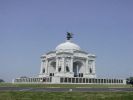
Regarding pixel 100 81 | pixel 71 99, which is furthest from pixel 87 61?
pixel 71 99

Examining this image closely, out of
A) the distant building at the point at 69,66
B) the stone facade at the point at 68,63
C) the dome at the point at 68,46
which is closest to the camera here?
the distant building at the point at 69,66

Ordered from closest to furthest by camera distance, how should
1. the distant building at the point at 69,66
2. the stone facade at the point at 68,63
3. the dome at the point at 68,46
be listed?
the distant building at the point at 69,66 < the stone facade at the point at 68,63 < the dome at the point at 68,46

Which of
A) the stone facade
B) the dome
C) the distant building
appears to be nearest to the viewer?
the distant building

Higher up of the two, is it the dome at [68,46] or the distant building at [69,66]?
the dome at [68,46]

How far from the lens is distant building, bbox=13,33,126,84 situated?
88.1 metres

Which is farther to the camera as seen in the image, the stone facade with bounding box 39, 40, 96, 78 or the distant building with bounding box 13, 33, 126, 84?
the stone facade with bounding box 39, 40, 96, 78

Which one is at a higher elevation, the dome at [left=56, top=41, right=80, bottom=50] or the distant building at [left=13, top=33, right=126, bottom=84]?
the dome at [left=56, top=41, right=80, bottom=50]

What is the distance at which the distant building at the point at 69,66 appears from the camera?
8814 centimetres

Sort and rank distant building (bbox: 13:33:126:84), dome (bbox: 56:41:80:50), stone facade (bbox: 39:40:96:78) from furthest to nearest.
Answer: dome (bbox: 56:41:80:50)
stone facade (bbox: 39:40:96:78)
distant building (bbox: 13:33:126:84)

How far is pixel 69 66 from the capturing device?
94.2 m

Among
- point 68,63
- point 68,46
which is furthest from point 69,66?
point 68,46

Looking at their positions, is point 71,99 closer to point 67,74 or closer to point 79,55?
point 67,74

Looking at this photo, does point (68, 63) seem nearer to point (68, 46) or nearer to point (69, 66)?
point (69, 66)

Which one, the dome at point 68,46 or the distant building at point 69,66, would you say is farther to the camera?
the dome at point 68,46
